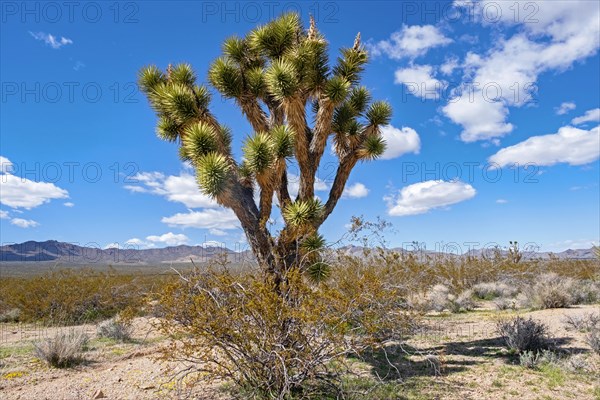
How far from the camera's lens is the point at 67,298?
48.8 feet

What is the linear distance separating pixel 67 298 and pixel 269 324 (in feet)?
43.3

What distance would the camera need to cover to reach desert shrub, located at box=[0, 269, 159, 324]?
48.6ft

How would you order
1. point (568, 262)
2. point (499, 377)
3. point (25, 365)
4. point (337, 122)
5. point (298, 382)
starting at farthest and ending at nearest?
point (568, 262) → point (337, 122) → point (25, 365) → point (499, 377) → point (298, 382)

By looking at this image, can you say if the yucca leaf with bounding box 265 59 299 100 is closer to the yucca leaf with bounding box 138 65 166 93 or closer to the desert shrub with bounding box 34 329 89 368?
the yucca leaf with bounding box 138 65 166 93

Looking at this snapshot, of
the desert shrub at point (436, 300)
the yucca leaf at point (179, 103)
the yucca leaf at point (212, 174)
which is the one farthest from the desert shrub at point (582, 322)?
the yucca leaf at point (179, 103)

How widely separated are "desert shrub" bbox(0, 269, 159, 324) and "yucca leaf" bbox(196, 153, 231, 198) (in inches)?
326

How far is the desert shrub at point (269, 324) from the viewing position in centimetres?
470

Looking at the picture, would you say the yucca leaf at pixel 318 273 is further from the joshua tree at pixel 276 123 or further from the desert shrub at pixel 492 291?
the desert shrub at pixel 492 291

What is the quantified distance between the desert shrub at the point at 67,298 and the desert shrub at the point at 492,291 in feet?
44.8

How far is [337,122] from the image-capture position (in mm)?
9297

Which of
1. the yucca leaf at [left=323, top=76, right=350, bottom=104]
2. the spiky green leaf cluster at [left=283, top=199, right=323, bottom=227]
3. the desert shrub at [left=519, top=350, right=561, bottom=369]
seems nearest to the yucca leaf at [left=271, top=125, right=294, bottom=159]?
the spiky green leaf cluster at [left=283, top=199, right=323, bottom=227]

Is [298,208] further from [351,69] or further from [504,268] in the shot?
[504,268]

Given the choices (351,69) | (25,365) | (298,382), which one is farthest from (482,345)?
(25,365)

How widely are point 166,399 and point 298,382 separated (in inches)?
80.8
